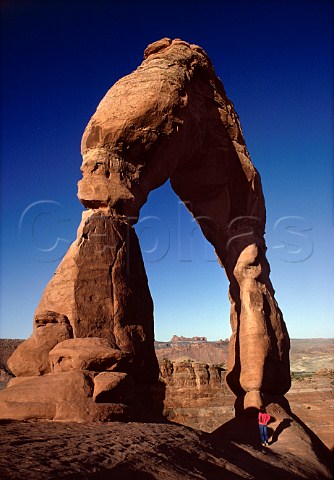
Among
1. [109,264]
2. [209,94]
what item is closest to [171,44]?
[209,94]

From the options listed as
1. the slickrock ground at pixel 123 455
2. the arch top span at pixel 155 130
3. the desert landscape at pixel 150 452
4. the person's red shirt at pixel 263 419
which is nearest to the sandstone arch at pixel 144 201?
the arch top span at pixel 155 130

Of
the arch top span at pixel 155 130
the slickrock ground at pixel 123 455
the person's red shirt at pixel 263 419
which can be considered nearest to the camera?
the slickrock ground at pixel 123 455

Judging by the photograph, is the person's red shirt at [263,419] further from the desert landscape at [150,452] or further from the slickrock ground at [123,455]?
the slickrock ground at [123,455]

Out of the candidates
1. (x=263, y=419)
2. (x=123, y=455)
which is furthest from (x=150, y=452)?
(x=263, y=419)

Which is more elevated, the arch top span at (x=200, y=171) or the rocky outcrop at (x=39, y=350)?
the arch top span at (x=200, y=171)

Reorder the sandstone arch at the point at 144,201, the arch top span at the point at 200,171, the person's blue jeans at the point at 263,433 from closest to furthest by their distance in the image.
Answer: the sandstone arch at the point at 144,201, the arch top span at the point at 200,171, the person's blue jeans at the point at 263,433

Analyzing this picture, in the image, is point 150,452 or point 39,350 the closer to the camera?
point 150,452

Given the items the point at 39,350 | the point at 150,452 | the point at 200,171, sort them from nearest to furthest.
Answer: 1. the point at 150,452
2. the point at 39,350
3. the point at 200,171

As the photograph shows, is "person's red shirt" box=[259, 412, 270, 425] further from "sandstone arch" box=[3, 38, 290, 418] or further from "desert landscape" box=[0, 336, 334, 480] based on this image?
"sandstone arch" box=[3, 38, 290, 418]

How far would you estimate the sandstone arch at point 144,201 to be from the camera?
6629 mm

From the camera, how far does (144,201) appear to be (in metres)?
8.25

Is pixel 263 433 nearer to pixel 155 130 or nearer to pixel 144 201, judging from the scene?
pixel 144 201

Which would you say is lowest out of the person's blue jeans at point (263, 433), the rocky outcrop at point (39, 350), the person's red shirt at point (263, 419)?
the person's blue jeans at point (263, 433)

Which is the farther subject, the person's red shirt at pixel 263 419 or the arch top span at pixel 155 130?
the person's red shirt at pixel 263 419
